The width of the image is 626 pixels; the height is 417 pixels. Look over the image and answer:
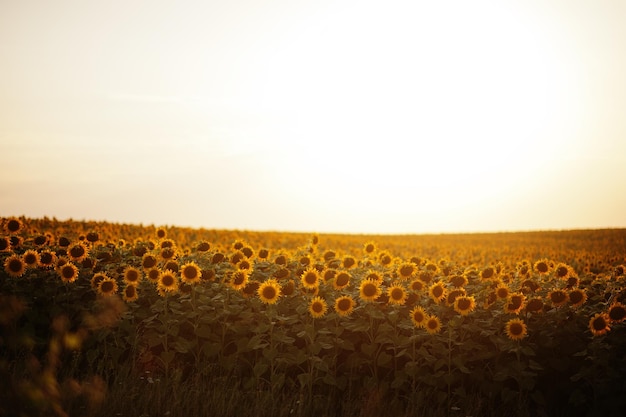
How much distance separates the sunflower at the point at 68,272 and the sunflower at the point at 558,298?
735 cm

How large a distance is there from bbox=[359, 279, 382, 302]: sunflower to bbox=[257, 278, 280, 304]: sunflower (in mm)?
1198

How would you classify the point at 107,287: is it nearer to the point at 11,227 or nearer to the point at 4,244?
the point at 4,244

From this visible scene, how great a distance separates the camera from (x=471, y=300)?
852 centimetres

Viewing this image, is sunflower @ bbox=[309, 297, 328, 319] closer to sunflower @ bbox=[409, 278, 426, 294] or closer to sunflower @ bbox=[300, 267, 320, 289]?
sunflower @ bbox=[300, 267, 320, 289]

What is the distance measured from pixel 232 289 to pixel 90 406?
2.76 m

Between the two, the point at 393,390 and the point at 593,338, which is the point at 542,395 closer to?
the point at 593,338

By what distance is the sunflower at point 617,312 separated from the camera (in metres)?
8.20

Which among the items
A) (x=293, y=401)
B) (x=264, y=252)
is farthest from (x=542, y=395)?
(x=264, y=252)

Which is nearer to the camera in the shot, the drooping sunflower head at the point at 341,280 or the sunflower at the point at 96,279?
the drooping sunflower head at the point at 341,280

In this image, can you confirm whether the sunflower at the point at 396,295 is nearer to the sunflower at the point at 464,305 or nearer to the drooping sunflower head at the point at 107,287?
the sunflower at the point at 464,305

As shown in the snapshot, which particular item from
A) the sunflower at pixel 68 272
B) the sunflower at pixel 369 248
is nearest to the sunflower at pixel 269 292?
the sunflower at pixel 369 248

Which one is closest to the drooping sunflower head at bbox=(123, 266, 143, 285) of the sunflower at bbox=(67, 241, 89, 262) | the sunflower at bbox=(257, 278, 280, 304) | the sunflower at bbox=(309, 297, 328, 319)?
the sunflower at bbox=(67, 241, 89, 262)

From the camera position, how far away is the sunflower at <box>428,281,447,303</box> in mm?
8734

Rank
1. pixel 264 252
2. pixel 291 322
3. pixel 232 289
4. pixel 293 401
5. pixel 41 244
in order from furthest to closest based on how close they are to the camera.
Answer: pixel 41 244 → pixel 264 252 → pixel 232 289 → pixel 291 322 → pixel 293 401
